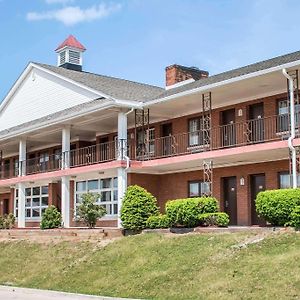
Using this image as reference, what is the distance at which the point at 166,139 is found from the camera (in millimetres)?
30094

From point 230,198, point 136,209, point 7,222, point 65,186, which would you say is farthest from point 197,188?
point 7,222

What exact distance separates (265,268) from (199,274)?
183 cm

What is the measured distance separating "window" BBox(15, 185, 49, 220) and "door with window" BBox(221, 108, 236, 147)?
532 inches

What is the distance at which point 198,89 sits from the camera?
81.0 ft

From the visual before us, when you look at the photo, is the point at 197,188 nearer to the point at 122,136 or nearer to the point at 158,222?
the point at 122,136

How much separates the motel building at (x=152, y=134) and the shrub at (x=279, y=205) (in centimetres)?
142

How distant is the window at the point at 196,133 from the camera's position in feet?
92.6

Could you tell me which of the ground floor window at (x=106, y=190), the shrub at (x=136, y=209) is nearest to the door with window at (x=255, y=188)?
the shrub at (x=136, y=209)

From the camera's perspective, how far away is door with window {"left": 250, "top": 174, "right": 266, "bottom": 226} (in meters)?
25.8

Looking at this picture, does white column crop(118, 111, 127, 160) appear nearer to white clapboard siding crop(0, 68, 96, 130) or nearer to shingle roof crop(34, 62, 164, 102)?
shingle roof crop(34, 62, 164, 102)

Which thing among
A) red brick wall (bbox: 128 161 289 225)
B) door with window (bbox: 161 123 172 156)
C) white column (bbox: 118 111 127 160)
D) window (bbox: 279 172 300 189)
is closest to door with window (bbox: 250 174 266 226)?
red brick wall (bbox: 128 161 289 225)

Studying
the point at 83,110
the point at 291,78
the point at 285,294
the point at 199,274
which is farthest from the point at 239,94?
the point at 285,294

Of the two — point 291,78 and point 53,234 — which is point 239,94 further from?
point 53,234

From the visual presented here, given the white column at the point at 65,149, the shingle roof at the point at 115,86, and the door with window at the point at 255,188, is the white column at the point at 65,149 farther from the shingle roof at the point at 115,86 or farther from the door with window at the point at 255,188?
the door with window at the point at 255,188
